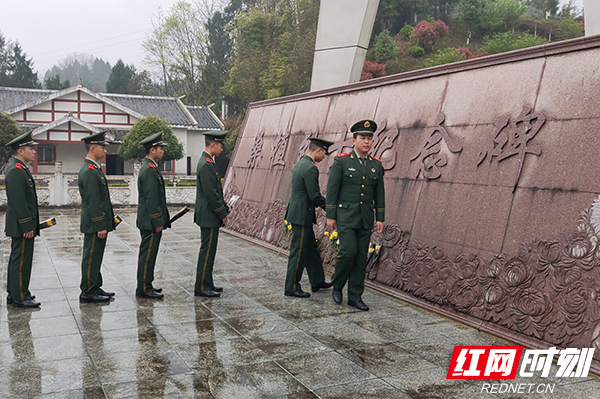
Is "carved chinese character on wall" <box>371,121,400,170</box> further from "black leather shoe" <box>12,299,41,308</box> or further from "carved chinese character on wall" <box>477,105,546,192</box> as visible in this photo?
"black leather shoe" <box>12,299,41,308</box>

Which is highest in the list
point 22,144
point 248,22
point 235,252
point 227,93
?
point 248,22

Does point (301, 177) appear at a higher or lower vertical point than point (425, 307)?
higher

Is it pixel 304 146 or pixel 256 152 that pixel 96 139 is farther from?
pixel 256 152

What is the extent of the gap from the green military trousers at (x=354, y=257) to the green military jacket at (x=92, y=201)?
6.62 feet

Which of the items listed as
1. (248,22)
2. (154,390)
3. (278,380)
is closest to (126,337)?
(154,390)

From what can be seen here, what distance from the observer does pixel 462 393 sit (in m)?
2.69

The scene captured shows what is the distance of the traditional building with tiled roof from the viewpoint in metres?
23.8

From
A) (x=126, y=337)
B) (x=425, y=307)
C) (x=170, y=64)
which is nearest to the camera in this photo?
(x=126, y=337)

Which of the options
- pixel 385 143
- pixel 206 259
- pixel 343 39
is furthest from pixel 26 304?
pixel 343 39

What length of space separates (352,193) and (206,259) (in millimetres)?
1449

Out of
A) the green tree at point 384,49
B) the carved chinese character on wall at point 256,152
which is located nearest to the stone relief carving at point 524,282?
the carved chinese character on wall at point 256,152

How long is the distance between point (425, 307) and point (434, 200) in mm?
928

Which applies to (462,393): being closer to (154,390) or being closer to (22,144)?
(154,390)

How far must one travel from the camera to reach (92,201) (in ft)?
14.8
